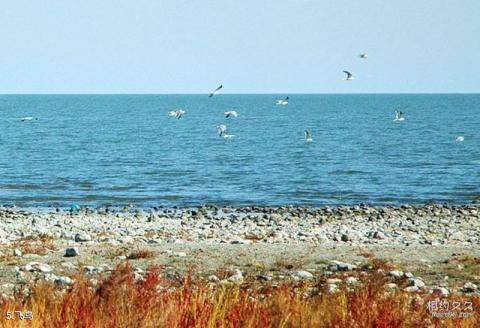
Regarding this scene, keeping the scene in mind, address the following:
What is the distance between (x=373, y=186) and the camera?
135ft

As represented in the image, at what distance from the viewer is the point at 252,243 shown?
19.7 m

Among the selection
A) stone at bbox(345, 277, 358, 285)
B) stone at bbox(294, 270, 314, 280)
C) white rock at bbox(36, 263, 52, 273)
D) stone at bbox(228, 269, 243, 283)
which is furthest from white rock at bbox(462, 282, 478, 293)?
white rock at bbox(36, 263, 52, 273)

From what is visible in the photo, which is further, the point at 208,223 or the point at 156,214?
the point at 156,214

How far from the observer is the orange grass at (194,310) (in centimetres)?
731

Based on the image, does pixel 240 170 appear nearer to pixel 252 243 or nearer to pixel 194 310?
pixel 252 243

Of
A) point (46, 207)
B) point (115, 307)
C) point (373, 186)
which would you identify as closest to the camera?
point (115, 307)

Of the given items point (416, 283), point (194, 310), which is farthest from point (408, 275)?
point (194, 310)

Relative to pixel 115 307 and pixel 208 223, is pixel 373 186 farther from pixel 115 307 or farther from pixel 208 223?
pixel 115 307

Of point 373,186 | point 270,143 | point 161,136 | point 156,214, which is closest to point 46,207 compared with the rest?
point 156,214

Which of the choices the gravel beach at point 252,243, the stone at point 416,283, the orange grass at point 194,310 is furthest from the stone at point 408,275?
the orange grass at point 194,310

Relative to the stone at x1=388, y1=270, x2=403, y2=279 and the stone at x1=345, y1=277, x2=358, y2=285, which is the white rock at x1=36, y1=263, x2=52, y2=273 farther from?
the stone at x1=388, y1=270, x2=403, y2=279

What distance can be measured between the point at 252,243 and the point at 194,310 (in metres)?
12.3

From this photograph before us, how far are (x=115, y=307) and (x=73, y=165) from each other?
48089 mm

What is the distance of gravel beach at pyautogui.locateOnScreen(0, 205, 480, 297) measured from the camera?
47.1ft
